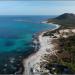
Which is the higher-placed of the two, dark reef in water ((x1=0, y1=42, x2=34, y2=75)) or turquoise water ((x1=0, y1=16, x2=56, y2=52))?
turquoise water ((x1=0, y1=16, x2=56, y2=52))

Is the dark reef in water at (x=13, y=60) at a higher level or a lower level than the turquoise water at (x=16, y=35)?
lower

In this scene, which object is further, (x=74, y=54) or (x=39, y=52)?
(x=39, y=52)

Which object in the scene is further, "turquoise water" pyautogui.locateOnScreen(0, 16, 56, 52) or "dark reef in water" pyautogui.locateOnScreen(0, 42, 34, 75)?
"turquoise water" pyautogui.locateOnScreen(0, 16, 56, 52)

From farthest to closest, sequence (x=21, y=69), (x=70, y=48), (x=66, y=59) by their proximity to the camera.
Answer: (x=70, y=48) → (x=66, y=59) → (x=21, y=69)

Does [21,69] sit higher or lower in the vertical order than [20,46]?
lower

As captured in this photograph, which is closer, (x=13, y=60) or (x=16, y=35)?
Result: (x=13, y=60)

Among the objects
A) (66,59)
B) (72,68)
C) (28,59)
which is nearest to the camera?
(72,68)

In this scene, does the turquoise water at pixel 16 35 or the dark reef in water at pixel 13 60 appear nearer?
the dark reef in water at pixel 13 60

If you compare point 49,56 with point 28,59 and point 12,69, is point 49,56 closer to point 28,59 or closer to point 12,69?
point 28,59

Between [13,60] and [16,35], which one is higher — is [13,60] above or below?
below

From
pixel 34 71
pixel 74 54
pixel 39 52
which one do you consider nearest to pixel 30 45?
pixel 39 52
